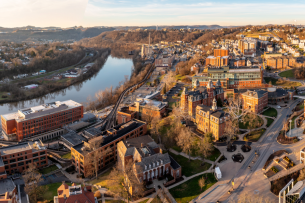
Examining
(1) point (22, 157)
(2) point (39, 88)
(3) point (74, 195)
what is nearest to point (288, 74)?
(1) point (22, 157)

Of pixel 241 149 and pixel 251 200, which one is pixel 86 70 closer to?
pixel 241 149

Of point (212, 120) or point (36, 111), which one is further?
point (36, 111)

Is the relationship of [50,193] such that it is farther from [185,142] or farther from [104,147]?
[185,142]

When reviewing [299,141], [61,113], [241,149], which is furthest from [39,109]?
[299,141]

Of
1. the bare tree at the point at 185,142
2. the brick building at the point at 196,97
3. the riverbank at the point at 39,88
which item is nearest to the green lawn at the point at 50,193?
the bare tree at the point at 185,142

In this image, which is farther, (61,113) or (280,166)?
(61,113)

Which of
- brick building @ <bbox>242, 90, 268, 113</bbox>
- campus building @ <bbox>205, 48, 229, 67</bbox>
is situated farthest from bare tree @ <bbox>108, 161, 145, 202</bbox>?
campus building @ <bbox>205, 48, 229, 67</bbox>
